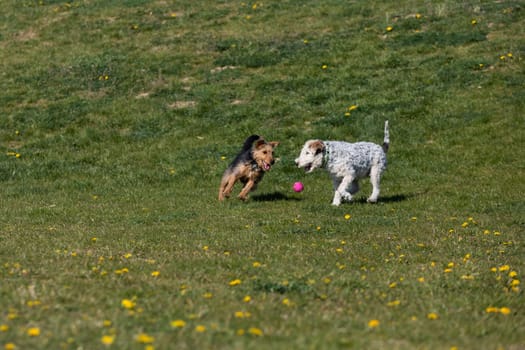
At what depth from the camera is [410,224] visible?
13945 mm

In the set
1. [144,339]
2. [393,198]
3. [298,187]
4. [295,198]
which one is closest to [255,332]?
[144,339]

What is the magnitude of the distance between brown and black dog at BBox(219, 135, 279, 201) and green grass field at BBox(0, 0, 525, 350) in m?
0.44

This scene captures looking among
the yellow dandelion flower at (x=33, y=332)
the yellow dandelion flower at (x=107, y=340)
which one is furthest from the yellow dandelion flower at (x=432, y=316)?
the yellow dandelion flower at (x=33, y=332)

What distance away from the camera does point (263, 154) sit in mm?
16781

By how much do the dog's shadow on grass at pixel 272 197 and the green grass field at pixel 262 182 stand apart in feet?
0.31

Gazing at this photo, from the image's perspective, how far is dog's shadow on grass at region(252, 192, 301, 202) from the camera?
57.5 ft

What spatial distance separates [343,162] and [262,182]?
12.2 feet

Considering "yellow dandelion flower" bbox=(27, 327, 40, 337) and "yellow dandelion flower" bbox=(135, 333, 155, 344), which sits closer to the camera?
"yellow dandelion flower" bbox=(135, 333, 155, 344)

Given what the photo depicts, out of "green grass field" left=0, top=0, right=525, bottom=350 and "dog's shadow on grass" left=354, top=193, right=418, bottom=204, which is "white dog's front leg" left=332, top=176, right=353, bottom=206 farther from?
"dog's shadow on grass" left=354, top=193, right=418, bottom=204

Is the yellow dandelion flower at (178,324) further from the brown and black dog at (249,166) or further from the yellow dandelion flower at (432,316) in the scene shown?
the brown and black dog at (249,166)

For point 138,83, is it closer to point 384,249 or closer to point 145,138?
point 145,138

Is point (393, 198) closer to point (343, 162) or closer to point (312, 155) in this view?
point (343, 162)

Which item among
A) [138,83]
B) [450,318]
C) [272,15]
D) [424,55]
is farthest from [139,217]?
[272,15]

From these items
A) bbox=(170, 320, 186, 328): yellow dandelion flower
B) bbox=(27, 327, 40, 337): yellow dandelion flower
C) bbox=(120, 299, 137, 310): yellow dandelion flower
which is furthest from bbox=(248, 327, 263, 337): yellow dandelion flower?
bbox=(27, 327, 40, 337): yellow dandelion flower
